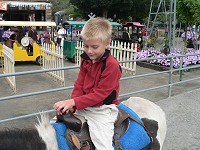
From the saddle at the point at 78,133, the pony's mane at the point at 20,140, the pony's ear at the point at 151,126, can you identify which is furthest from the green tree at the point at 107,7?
the pony's mane at the point at 20,140

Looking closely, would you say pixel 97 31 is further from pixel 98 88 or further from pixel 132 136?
pixel 132 136

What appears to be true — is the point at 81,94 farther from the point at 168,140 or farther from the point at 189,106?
the point at 189,106

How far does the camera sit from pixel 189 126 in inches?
182

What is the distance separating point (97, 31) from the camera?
1.85m

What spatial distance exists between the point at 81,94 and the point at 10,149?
0.71 meters

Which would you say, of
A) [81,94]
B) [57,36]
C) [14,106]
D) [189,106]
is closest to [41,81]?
[14,106]

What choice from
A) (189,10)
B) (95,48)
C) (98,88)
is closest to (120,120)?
(98,88)

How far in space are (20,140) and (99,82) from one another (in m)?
0.68

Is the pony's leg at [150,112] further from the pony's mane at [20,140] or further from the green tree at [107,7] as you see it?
the green tree at [107,7]

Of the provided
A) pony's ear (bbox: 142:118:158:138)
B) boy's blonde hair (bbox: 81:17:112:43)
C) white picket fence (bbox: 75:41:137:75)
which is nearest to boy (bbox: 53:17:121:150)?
boy's blonde hair (bbox: 81:17:112:43)

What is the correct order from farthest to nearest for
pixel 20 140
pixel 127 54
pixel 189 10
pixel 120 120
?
pixel 189 10
pixel 127 54
pixel 120 120
pixel 20 140

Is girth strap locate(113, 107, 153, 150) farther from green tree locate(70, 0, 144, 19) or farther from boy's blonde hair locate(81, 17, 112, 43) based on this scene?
green tree locate(70, 0, 144, 19)

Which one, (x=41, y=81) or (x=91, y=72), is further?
(x=41, y=81)

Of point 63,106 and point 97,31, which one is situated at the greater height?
point 97,31
